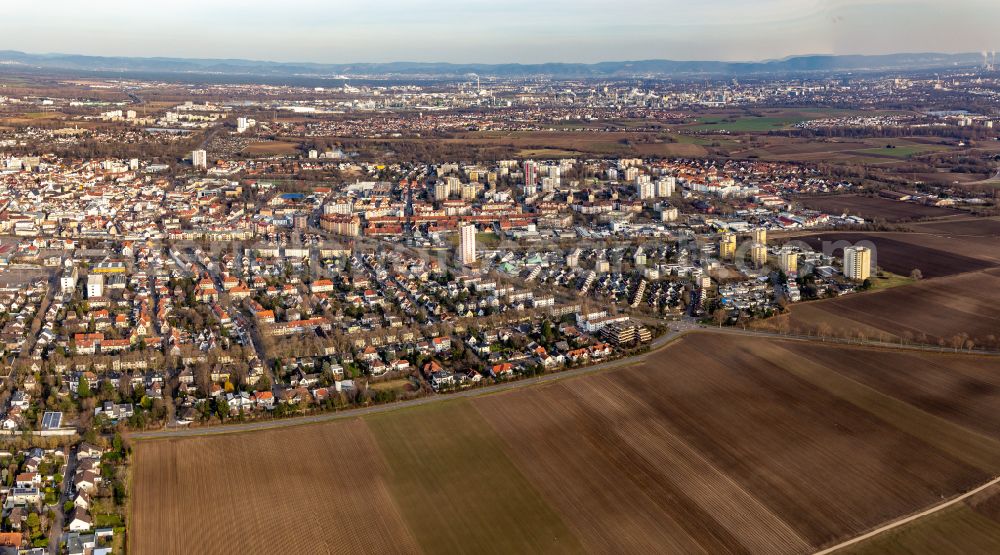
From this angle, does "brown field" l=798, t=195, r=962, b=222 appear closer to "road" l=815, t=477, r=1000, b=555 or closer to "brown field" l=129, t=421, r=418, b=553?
"road" l=815, t=477, r=1000, b=555

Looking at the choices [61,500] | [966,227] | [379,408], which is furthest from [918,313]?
[61,500]

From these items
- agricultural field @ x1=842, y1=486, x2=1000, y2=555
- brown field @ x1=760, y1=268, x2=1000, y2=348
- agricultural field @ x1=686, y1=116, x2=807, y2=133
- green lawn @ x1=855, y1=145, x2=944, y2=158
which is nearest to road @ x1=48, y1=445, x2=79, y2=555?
agricultural field @ x1=842, y1=486, x2=1000, y2=555

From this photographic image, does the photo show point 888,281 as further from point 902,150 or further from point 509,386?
point 902,150

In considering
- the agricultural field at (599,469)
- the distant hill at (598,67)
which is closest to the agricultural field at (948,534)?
the agricultural field at (599,469)

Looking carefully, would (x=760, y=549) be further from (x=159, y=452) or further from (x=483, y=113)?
(x=483, y=113)

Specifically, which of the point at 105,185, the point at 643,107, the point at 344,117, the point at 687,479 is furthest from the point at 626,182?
the point at 643,107

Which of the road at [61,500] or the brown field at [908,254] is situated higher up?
the brown field at [908,254]

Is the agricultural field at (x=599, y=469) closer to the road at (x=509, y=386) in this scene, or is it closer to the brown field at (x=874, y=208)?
the road at (x=509, y=386)
